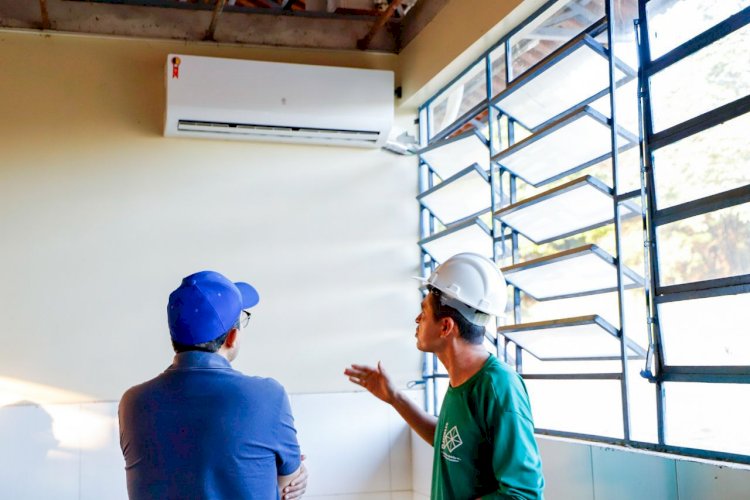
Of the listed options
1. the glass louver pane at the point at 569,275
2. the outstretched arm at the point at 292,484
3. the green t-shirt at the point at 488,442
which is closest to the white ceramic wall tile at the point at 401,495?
the glass louver pane at the point at 569,275

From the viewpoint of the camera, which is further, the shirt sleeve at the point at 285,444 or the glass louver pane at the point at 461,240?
the glass louver pane at the point at 461,240

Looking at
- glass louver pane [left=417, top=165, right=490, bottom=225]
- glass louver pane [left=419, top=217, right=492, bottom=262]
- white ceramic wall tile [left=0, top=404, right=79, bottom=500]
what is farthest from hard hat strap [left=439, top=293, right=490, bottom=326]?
white ceramic wall tile [left=0, top=404, right=79, bottom=500]

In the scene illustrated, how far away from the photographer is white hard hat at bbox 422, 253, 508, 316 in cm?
251

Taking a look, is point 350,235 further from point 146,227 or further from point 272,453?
point 272,453

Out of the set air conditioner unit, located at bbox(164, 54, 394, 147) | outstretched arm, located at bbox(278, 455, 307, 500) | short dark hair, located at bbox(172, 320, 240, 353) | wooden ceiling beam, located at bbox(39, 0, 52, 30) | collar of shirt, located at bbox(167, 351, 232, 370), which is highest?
wooden ceiling beam, located at bbox(39, 0, 52, 30)

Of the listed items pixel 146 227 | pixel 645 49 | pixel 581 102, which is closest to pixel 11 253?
pixel 146 227

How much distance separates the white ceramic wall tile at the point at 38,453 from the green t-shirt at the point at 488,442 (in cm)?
278

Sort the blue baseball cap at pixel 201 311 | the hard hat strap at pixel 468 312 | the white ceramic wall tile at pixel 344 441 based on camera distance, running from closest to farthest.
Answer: the blue baseball cap at pixel 201 311
the hard hat strap at pixel 468 312
the white ceramic wall tile at pixel 344 441

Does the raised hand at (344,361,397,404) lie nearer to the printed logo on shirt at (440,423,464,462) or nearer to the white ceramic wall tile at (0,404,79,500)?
the printed logo on shirt at (440,423,464,462)

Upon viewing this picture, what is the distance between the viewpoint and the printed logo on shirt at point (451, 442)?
2277mm

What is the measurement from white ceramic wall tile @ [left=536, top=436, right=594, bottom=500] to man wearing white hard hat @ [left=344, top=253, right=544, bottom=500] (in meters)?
0.78

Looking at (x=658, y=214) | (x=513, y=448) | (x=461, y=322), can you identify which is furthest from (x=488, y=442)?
(x=658, y=214)

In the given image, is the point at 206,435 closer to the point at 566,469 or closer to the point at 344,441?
the point at 566,469

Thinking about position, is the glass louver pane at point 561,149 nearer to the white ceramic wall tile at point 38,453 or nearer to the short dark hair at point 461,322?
the short dark hair at point 461,322
